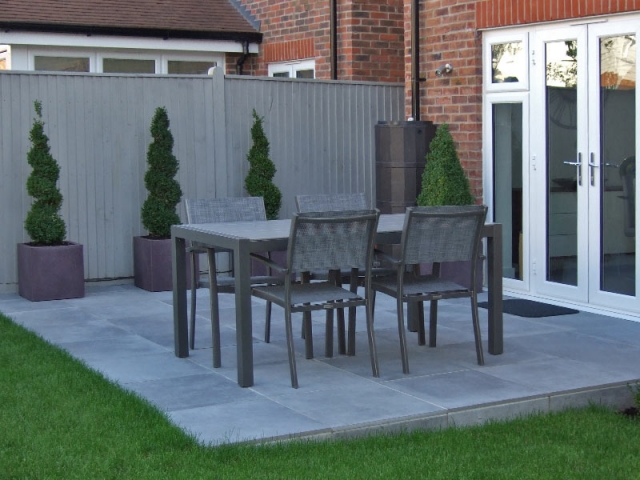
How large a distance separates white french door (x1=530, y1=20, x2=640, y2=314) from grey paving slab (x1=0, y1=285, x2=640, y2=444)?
0.42 m

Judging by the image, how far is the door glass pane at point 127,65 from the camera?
1359cm

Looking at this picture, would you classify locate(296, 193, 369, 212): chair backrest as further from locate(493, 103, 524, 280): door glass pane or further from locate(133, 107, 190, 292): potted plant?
Result: locate(133, 107, 190, 292): potted plant

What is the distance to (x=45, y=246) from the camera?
9.47 metres

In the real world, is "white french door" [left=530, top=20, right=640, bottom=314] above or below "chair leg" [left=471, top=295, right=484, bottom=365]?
above

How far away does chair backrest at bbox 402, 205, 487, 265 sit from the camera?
6379mm

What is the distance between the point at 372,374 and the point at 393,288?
536mm

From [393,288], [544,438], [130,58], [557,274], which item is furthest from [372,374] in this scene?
[130,58]

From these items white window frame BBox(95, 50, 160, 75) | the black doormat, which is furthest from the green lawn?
white window frame BBox(95, 50, 160, 75)

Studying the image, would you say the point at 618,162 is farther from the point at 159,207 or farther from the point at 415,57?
the point at 159,207

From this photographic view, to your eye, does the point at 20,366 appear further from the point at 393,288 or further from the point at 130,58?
the point at 130,58

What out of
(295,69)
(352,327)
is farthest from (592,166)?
(295,69)

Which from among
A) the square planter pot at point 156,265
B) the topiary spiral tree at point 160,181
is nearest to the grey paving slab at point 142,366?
the square planter pot at point 156,265

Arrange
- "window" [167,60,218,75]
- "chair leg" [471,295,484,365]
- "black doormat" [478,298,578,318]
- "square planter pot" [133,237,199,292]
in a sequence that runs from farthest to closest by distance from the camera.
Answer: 1. "window" [167,60,218,75]
2. "square planter pot" [133,237,199,292]
3. "black doormat" [478,298,578,318]
4. "chair leg" [471,295,484,365]

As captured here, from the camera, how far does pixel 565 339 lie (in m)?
7.45
